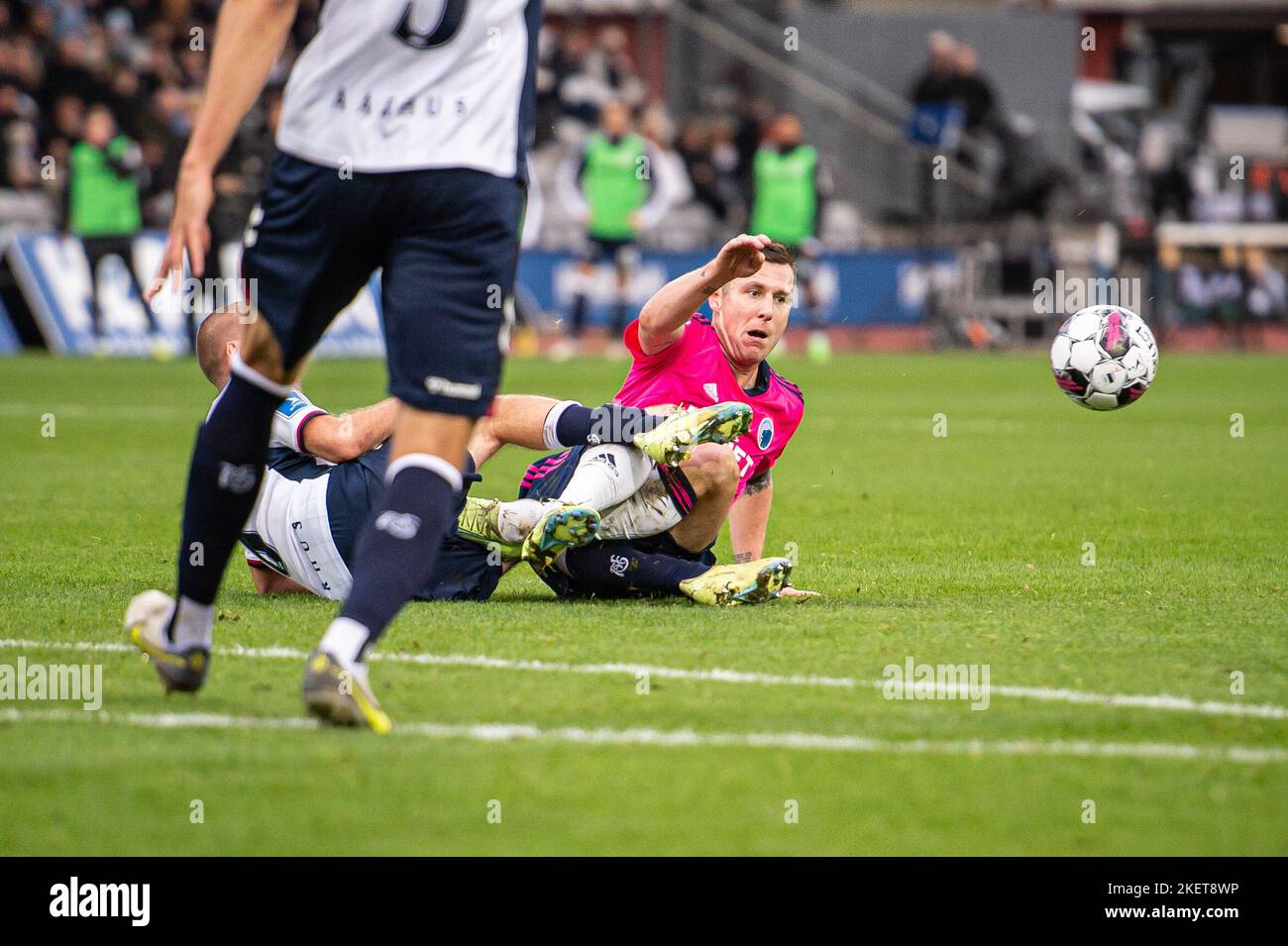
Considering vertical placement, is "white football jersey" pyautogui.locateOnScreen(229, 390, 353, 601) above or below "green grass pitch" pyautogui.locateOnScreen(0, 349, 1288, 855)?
above

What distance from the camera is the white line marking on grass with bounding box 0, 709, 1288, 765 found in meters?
3.40

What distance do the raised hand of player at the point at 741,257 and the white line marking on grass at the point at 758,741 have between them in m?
1.37

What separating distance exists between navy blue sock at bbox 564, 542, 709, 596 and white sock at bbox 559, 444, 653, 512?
0.18m

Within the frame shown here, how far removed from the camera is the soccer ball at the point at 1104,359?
265 inches

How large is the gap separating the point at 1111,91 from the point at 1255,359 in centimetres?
917

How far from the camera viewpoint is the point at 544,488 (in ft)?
17.6

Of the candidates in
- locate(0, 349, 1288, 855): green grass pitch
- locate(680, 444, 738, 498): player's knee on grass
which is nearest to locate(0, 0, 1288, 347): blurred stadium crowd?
locate(0, 349, 1288, 855): green grass pitch

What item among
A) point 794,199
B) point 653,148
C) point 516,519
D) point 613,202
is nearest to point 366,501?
point 516,519

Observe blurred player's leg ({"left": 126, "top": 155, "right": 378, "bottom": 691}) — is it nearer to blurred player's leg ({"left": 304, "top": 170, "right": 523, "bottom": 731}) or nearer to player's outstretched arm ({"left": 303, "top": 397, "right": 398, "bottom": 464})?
blurred player's leg ({"left": 304, "top": 170, "right": 523, "bottom": 731})

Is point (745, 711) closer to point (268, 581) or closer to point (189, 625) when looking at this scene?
point (189, 625)

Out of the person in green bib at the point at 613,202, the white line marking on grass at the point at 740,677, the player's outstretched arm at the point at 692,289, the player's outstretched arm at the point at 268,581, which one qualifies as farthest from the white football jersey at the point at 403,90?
the person in green bib at the point at 613,202
